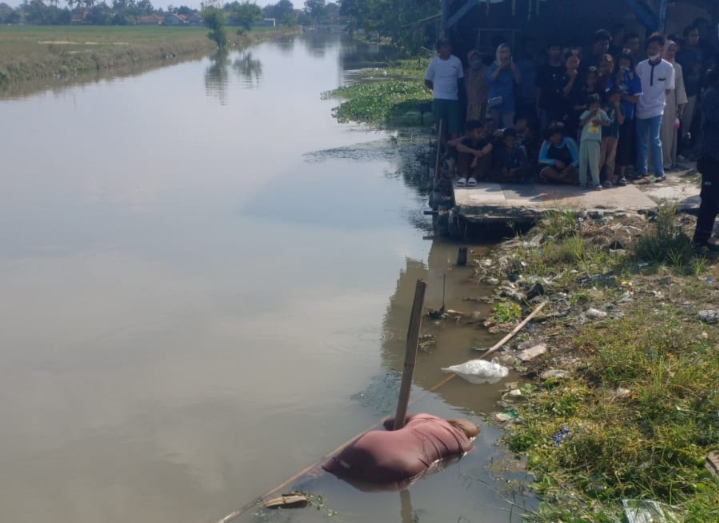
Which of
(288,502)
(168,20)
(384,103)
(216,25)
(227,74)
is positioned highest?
(168,20)

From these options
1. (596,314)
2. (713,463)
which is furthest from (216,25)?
(713,463)

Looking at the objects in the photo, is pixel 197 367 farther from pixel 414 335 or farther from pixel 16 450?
pixel 414 335

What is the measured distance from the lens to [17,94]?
26.8 metres

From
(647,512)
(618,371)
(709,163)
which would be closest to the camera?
(647,512)

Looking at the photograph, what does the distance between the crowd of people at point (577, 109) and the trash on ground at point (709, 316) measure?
3258 millimetres

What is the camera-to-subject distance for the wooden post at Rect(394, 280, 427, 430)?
4066mm

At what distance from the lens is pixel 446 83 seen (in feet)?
31.1

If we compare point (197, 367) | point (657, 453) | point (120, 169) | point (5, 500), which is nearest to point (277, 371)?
point (197, 367)

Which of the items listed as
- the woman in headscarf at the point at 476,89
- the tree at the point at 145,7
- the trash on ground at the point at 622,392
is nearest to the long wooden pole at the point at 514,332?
the trash on ground at the point at 622,392

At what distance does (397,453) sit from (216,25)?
64.2 meters

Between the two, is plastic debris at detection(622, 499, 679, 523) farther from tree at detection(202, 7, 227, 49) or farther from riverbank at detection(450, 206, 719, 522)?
tree at detection(202, 7, 227, 49)

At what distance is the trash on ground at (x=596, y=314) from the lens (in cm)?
565

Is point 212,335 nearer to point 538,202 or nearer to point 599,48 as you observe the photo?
point 538,202

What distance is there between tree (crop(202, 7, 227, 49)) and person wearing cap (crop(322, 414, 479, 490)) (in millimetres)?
63241
